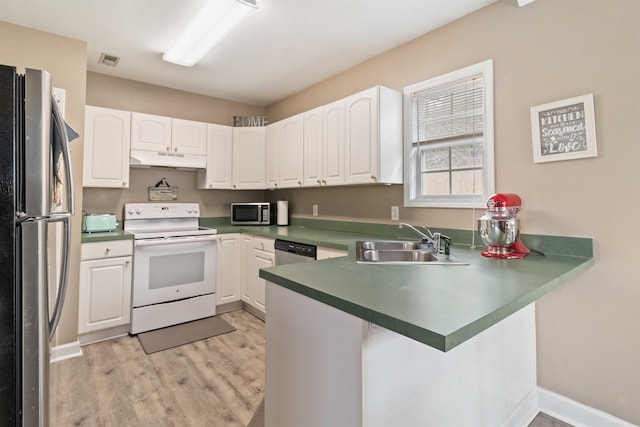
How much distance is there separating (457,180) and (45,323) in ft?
8.07

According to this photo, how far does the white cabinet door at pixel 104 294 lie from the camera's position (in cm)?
265

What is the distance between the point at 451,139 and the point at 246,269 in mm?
2400

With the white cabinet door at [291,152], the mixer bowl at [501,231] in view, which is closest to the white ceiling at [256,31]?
the white cabinet door at [291,152]

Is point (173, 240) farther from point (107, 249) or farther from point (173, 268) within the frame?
point (107, 249)

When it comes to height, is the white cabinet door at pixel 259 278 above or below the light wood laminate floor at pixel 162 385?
above

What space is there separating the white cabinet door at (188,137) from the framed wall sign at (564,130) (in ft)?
10.2

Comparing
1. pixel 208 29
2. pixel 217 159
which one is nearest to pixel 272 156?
pixel 217 159

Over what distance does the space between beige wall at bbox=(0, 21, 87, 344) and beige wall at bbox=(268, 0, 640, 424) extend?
9.96ft

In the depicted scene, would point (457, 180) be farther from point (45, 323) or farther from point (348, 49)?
point (45, 323)

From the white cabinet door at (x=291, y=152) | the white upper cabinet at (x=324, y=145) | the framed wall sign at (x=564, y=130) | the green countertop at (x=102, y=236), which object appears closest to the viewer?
the framed wall sign at (x=564, y=130)

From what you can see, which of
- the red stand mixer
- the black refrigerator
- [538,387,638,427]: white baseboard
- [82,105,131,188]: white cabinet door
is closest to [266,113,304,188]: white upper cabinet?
[82,105,131,188]: white cabinet door

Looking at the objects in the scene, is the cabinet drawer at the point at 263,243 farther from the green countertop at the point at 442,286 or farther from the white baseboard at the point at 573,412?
the white baseboard at the point at 573,412

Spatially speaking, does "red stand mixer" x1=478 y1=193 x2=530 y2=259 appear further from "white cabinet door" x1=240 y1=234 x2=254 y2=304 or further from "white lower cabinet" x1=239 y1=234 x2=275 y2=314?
"white cabinet door" x1=240 y1=234 x2=254 y2=304

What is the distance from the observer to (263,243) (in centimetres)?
326
